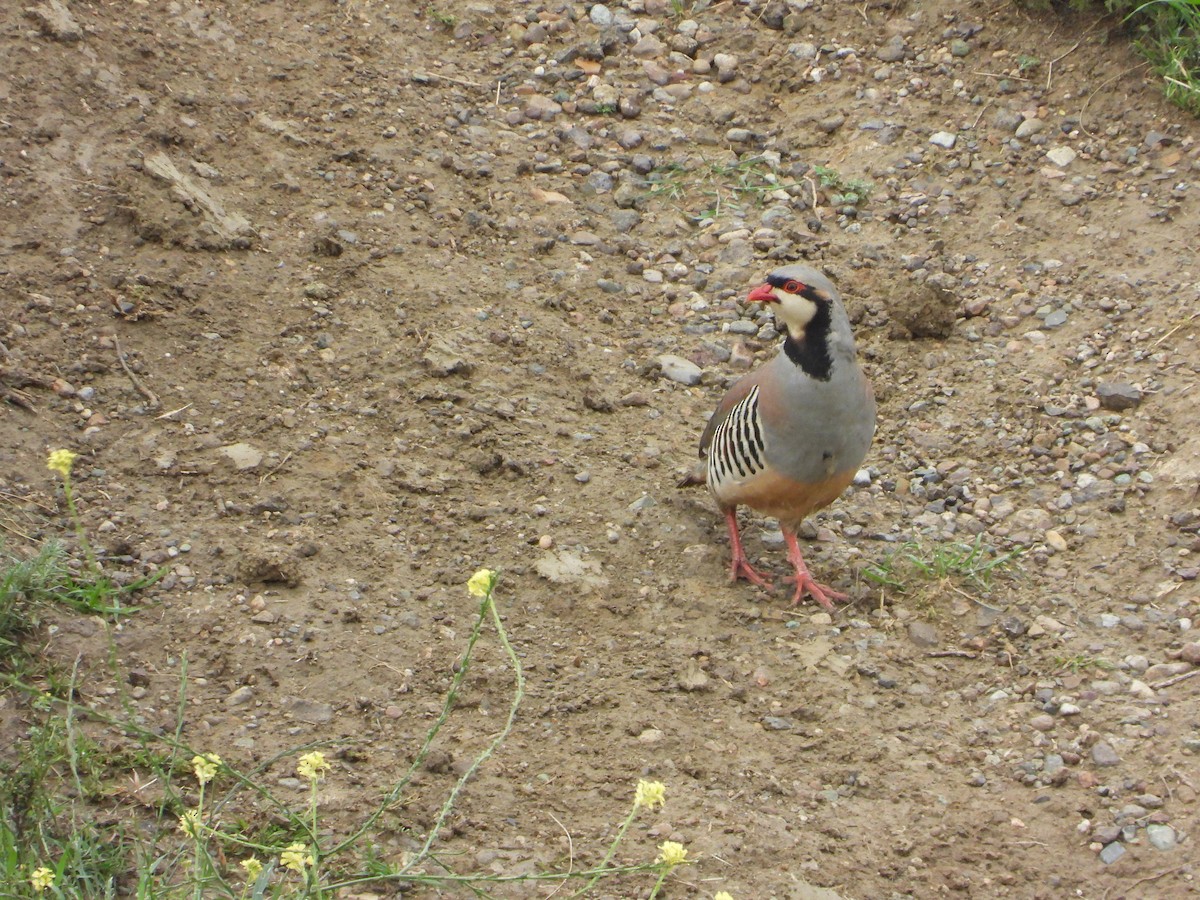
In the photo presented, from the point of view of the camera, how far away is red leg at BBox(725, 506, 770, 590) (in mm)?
4883

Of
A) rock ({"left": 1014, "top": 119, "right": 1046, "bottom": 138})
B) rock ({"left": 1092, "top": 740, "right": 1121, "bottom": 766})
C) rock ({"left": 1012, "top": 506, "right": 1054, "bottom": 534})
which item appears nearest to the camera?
rock ({"left": 1092, "top": 740, "right": 1121, "bottom": 766})

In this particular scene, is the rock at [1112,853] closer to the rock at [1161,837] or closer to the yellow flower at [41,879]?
the rock at [1161,837]

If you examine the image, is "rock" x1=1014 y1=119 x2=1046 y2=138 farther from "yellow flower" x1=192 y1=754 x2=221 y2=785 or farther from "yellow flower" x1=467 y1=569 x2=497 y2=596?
"yellow flower" x1=192 y1=754 x2=221 y2=785

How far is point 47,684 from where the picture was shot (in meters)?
3.72

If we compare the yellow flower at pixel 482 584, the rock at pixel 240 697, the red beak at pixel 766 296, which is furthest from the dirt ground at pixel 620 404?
the yellow flower at pixel 482 584

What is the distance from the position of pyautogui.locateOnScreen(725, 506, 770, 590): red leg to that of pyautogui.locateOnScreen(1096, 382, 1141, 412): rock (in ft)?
5.14

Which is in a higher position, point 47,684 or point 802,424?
point 802,424

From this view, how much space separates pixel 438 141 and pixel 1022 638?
3546 millimetres

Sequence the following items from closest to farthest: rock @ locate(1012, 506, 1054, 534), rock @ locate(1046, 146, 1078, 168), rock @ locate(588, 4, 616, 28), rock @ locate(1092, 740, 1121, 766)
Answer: rock @ locate(1092, 740, 1121, 766) < rock @ locate(1012, 506, 1054, 534) < rock @ locate(1046, 146, 1078, 168) < rock @ locate(588, 4, 616, 28)

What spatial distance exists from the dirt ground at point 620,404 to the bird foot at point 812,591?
63 millimetres

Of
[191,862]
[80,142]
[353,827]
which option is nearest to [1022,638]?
[353,827]

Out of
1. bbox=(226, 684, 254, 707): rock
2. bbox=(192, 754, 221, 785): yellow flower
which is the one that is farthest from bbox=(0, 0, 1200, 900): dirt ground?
bbox=(192, 754, 221, 785): yellow flower

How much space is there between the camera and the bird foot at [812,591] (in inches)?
188

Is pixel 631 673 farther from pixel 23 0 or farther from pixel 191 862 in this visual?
pixel 23 0
